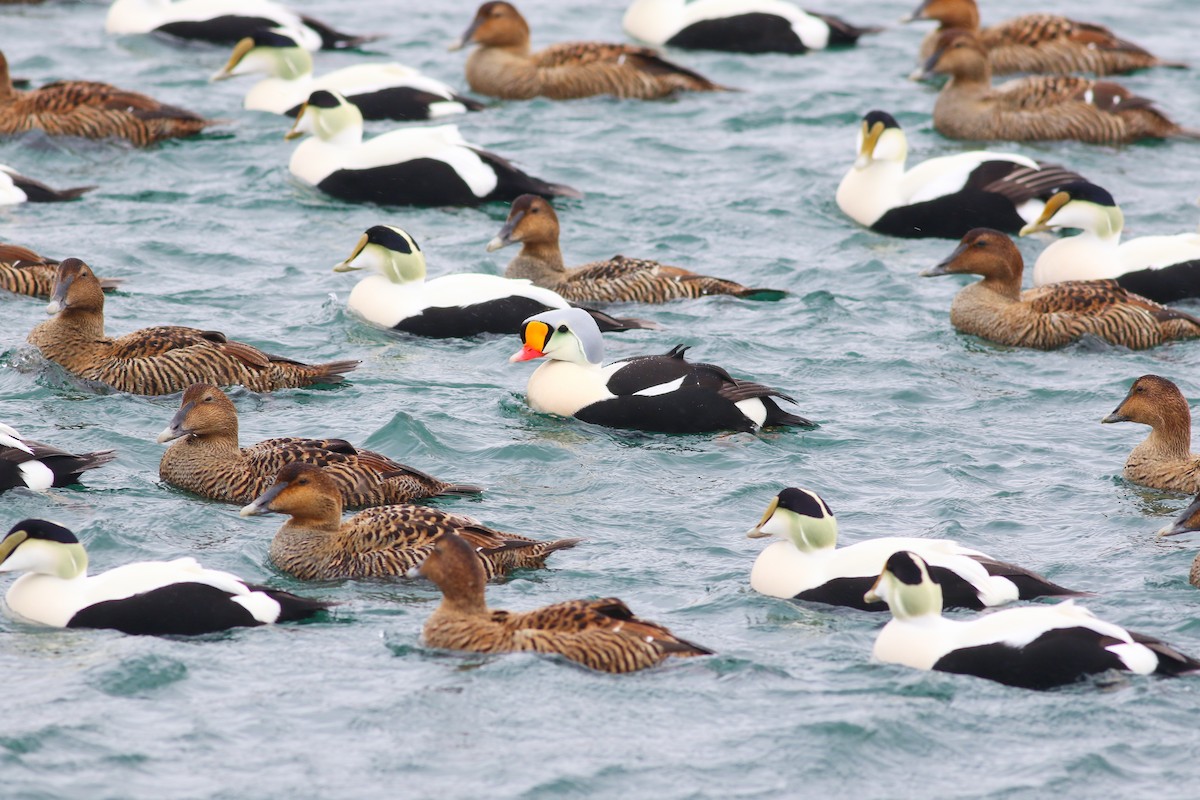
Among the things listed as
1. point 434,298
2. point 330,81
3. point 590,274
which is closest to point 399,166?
point 330,81

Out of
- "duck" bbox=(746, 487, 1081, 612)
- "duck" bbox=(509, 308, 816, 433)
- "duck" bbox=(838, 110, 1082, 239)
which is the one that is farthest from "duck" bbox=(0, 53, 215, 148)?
"duck" bbox=(746, 487, 1081, 612)

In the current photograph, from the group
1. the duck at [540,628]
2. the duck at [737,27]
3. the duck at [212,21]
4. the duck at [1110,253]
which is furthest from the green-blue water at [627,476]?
the duck at [1110,253]

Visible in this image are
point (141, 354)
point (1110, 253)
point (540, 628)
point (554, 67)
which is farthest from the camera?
point (554, 67)

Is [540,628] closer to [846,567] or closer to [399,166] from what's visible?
[846,567]

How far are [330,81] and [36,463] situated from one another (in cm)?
721

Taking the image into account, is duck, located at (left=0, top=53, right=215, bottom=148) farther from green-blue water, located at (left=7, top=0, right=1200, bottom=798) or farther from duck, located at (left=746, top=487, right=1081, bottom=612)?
duck, located at (left=746, top=487, right=1081, bottom=612)

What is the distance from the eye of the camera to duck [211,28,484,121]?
1506cm

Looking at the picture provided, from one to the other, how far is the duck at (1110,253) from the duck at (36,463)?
6.22 m

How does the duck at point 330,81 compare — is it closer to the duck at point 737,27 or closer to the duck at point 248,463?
the duck at point 737,27

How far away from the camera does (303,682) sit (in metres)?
6.75

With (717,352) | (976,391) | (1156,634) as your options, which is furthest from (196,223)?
(1156,634)

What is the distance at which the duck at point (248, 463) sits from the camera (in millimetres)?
8422

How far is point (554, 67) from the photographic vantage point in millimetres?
15969

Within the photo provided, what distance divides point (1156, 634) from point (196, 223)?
765 centimetres
